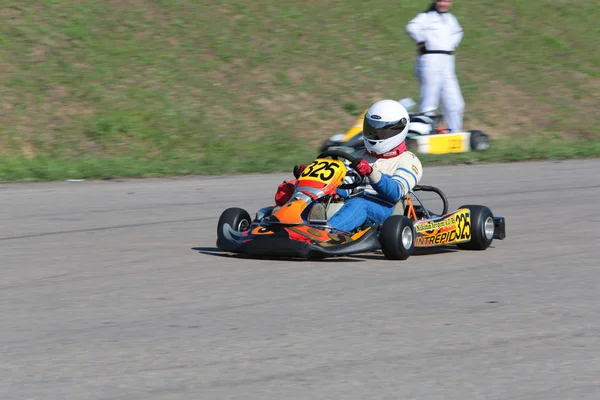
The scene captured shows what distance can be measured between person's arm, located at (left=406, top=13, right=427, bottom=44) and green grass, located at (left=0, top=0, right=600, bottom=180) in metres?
1.65

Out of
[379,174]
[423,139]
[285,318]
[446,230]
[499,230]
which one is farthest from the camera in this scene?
[423,139]

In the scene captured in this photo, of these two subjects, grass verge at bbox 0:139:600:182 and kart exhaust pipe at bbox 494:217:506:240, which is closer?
kart exhaust pipe at bbox 494:217:506:240

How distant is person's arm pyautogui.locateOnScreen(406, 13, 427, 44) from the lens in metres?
14.6

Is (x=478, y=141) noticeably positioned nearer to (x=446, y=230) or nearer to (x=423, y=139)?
(x=423, y=139)

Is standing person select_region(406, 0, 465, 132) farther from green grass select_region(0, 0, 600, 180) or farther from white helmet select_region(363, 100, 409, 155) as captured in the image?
white helmet select_region(363, 100, 409, 155)

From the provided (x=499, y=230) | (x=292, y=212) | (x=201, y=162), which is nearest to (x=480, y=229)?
(x=499, y=230)

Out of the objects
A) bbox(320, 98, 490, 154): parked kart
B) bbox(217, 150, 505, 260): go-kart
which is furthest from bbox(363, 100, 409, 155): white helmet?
bbox(320, 98, 490, 154): parked kart

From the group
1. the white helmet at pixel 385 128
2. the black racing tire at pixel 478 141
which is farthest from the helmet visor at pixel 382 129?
the black racing tire at pixel 478 141

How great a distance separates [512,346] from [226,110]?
12582 mm

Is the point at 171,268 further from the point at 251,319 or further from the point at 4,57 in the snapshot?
the point at 4,57

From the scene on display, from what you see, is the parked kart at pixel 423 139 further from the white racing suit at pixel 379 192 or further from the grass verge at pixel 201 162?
the white racing suit at pixel 379 192

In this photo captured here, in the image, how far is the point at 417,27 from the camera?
14.6 m

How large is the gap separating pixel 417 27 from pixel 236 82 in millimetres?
4063

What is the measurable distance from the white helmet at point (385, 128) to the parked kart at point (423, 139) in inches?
256
